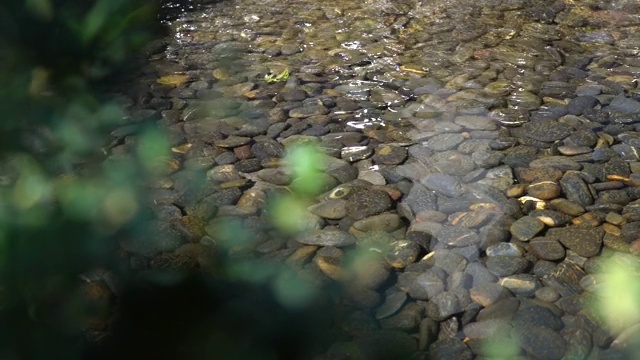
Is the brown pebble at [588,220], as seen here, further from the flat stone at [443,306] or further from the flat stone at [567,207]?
the flat stone at [443,306]

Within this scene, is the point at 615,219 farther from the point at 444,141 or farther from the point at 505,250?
the point at 444,141

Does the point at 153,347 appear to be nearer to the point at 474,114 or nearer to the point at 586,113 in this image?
the point at 474,114

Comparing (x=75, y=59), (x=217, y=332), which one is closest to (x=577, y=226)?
(x=217, y=332)

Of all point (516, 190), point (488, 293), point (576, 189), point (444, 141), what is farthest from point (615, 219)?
point (444, 141)

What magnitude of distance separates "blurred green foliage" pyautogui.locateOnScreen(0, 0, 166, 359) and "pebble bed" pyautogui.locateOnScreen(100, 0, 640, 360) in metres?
0.14

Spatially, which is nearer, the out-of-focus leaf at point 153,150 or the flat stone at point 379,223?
the out-of-focus leaf at point 153,150

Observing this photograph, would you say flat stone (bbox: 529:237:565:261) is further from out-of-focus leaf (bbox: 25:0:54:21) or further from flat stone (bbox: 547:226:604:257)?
out-of-focus leaf (bbox: 25:0:54:21)

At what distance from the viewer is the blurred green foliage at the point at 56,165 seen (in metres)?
0.54

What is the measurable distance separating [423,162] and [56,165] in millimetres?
1861

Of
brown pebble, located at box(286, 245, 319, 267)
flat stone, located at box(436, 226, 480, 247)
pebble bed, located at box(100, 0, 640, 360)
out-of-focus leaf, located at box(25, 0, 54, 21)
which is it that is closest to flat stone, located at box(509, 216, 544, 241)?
pebble bed, located at box(100, 0, 640, 360)

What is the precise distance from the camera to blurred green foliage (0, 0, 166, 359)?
540mm

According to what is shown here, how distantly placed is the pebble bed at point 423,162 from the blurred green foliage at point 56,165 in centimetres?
14

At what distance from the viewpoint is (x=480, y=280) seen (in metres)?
1.85

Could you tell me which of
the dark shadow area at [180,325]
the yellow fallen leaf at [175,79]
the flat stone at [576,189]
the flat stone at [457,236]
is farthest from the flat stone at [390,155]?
the dark shadow area at [180,325]
